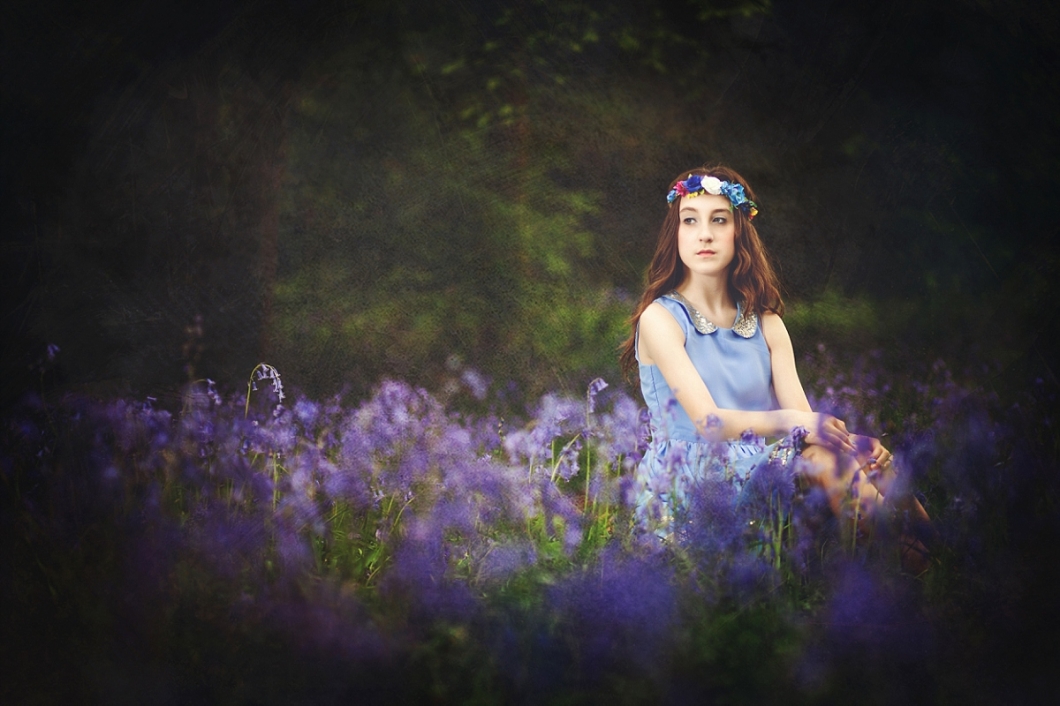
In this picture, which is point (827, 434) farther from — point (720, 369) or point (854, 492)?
point (720, 369)

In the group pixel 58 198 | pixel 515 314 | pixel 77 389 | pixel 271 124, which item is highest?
pixel 271 124

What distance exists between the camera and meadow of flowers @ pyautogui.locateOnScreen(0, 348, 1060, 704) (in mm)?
2812

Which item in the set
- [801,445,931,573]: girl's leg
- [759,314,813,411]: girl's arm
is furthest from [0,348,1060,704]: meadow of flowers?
[759,314,813,411]: girl's arm

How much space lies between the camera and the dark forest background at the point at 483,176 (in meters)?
3.11

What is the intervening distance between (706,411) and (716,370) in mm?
154

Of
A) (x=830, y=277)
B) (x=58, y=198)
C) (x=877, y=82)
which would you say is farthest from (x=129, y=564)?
(x=877, y=82)

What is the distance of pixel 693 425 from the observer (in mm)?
2939

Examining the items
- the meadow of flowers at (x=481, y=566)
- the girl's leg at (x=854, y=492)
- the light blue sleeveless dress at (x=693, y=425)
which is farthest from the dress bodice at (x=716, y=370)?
the girl's leg at (x=854, y=492)

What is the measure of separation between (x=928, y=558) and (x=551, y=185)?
1.67 m

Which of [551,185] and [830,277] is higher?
[551,185]

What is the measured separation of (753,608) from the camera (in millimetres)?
2807

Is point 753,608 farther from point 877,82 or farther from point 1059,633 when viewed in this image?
point 877,82

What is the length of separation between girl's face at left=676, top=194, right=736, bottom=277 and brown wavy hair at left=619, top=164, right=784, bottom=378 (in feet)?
0.08

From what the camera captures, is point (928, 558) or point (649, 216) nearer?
point (928, 558)
